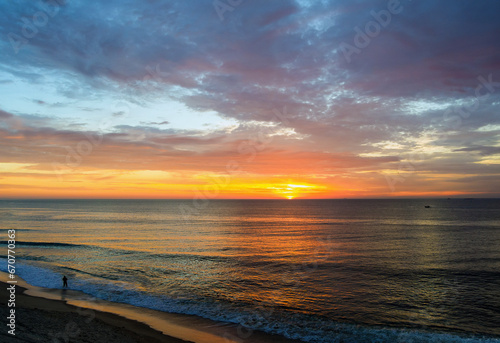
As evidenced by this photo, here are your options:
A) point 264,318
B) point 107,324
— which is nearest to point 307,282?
point 264,318

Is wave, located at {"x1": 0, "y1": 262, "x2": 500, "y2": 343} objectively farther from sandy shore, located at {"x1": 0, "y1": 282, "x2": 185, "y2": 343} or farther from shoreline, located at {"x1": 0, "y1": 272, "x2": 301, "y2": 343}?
sandy shore, located at {"x1": 0, "y1": 282, "x2": 185, "y2": 343}

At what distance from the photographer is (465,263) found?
38031 mm

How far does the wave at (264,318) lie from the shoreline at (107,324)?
95cm

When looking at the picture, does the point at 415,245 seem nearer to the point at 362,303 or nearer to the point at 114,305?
the point at 362,303

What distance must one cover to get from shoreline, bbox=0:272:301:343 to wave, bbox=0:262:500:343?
0.95 metres

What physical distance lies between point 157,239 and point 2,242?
2868 cm

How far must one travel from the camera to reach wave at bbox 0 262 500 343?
1878 centimetres

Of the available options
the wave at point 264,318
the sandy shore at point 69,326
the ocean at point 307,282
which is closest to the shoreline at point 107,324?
the sandy shore at point 69,326

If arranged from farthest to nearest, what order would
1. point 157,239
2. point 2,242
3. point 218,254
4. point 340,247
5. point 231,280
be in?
point 157,239 < point 2,242 < point 340,247 < point 218,254 < point 231,280

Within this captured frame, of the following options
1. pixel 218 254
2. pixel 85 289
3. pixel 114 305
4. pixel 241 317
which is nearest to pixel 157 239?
pixel 218 254

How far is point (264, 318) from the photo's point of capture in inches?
856

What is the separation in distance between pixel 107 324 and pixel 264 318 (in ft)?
35.7

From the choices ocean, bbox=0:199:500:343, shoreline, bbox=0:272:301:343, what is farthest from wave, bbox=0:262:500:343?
shoreline, bbox=0:272:301:343

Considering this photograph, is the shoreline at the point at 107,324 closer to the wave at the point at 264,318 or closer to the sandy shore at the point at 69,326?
the sandy shore at the point at 69,326
